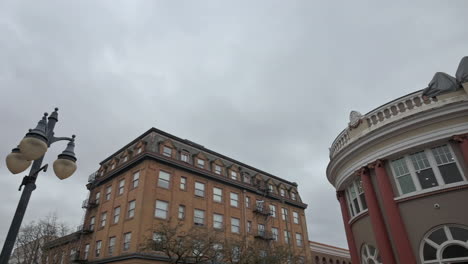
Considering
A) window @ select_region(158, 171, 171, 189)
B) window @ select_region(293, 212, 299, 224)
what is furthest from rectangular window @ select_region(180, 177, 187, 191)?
window @ select_region(293, 212, 299, 224)

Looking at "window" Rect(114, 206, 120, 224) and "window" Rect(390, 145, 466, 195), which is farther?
"window" Rect(114, 206, 120, 224)

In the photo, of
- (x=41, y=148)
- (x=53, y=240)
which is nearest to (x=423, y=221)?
(x=41, y=148)

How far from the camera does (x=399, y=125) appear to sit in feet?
47.6

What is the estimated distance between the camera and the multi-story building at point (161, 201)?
1222 inches

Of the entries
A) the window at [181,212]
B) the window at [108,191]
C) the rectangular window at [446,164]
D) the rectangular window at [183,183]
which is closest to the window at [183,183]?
the rectangular window at [183,183]

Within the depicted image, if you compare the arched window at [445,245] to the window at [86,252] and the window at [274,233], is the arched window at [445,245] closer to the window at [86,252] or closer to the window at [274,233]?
the window at [274,233]

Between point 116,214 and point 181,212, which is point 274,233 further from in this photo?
point 116,214

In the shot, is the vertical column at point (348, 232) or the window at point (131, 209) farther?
the window at point (131, 209)

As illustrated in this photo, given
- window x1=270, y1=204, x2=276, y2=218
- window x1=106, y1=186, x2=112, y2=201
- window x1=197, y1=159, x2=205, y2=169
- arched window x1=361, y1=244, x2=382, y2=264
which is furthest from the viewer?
window x1=270, y1=204, x2=276, y2=218

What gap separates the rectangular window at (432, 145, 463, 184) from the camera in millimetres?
13070

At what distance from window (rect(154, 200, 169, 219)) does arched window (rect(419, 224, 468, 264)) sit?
25.0 meters

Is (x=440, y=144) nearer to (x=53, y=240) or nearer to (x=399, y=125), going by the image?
(x=399, y=125)

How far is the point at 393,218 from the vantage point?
1371cm

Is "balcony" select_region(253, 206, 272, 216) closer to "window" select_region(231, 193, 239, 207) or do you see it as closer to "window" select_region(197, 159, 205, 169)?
"window" select_region(231, 193, 239, 207)
